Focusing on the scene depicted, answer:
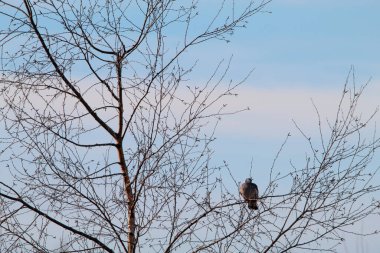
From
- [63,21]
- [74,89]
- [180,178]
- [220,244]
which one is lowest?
[220,244]

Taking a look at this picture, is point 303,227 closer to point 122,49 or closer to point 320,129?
point 320,129

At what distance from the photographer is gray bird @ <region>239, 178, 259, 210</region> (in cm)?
611

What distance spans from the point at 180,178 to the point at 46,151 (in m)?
0.98

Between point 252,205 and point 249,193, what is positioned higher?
point 249,193

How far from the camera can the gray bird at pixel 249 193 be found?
6.11 metres

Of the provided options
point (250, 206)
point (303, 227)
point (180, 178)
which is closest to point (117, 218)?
point (180, 178)

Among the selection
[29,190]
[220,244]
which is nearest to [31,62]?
[29,190]

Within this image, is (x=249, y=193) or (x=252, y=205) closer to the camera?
(x=252, y=205)

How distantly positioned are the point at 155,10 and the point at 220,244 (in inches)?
69.7

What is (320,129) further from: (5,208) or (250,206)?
(5,208)

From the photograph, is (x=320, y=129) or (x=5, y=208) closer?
(x=5, y=208)

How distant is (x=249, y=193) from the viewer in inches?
271

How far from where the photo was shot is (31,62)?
601 cm

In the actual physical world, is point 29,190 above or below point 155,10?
below
